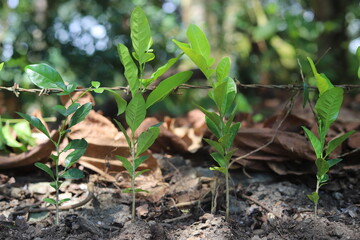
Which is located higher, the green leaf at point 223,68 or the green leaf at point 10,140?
the green leaf at point 223,68

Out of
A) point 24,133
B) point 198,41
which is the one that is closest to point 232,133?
point 198,41

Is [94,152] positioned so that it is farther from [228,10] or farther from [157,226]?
[228,10]

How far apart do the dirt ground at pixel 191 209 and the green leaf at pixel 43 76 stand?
47 centimetres

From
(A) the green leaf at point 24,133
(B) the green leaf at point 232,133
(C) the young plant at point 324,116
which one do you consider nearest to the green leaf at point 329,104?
(C) the young plant at point 324,116

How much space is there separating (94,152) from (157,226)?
0.58 metres

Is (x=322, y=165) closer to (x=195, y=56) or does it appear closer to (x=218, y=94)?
(x=218, y=94)

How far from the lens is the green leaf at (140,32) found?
1.21m

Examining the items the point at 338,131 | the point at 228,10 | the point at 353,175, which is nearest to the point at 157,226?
the point at 353,175

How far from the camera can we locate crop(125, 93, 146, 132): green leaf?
1.20 metres

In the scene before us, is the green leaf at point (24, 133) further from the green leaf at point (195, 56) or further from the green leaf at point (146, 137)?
the green leaf at point (195, 56)

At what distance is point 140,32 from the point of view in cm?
123

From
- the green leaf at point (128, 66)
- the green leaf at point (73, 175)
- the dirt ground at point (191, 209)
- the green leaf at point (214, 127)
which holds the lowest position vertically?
the dirt ground at point (191, 209)

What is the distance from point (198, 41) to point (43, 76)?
0.53m

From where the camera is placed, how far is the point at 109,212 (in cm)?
143
